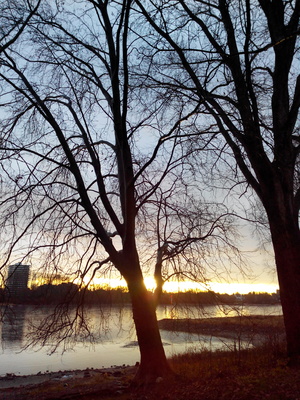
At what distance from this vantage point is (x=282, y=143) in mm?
8320

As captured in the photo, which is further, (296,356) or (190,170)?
(190,170)

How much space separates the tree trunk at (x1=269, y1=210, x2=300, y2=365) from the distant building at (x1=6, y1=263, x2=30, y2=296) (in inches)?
206

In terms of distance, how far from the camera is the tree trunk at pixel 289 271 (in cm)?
773

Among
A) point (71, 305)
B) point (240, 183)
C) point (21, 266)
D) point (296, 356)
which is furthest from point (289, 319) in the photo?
point (21, 266)

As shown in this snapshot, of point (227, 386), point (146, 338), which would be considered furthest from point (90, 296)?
point (227, 386)

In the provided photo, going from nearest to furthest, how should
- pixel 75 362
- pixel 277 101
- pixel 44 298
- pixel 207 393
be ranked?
pixel 207 393, pixel 44 298, pixel 277 101, pixel 75 362

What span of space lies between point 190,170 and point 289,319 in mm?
3756

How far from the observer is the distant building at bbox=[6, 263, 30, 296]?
279 inches

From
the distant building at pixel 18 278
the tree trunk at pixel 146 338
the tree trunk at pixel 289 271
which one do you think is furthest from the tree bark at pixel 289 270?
the distant building at pixel 18 278

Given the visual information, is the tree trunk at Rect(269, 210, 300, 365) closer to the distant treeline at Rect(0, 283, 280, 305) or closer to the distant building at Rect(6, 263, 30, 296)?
the distant treeline at Rect(0, 283, 280, 305)

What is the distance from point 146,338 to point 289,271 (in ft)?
10.7

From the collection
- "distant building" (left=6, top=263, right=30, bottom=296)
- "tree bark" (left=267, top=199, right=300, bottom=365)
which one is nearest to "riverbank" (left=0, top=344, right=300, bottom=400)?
"tree bark" (left=267, top=199, right=300, bottom=365)

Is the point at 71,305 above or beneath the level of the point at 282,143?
beneath

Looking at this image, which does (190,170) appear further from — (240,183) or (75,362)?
(75,362)
